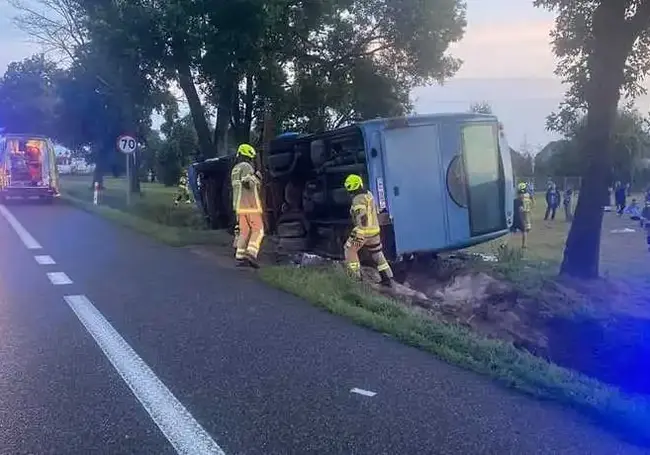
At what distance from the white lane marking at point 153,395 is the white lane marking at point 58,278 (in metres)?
2.37

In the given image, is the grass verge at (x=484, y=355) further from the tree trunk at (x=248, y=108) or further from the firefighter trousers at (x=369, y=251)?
the tree trunk at (x=248, y=108)

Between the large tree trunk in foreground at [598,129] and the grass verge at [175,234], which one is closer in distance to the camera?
the large tree trunk in foreground at [598,129]

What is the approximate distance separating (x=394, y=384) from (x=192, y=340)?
203cm

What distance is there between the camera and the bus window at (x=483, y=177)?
11727 millimetres

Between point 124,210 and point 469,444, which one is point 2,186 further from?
point 469,444

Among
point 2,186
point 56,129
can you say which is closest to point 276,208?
point 2,186

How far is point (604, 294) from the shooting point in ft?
39.5

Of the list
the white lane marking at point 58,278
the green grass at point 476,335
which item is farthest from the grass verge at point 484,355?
the white lane marking at point 58,278

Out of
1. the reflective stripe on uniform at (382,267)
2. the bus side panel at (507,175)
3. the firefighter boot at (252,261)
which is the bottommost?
the reflective stripe on uniform at (382,267)

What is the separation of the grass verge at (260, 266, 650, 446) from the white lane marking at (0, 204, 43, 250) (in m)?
6.36

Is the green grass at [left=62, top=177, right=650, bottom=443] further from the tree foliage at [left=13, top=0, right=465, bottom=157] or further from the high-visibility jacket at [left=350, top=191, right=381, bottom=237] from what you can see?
the tree foliage at [left=13, top=0, right=465, bottom=157]

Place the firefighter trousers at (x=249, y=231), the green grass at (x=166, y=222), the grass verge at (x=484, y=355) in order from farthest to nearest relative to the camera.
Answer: the green grass at (x=166, y=222)
the firefighter trousers at (x=249, y=231)
the grass verge at (x=484, y=355)

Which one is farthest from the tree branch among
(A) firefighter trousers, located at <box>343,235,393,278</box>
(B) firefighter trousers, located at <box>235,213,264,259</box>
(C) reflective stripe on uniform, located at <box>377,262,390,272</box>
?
(B) firefighter trousers, located at <box>235,213,264,259</box>

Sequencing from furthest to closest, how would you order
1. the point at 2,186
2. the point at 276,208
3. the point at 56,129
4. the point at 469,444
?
the point at 56,129 < the point at 2,186 < the point at 276,208 < the point at 469,444
